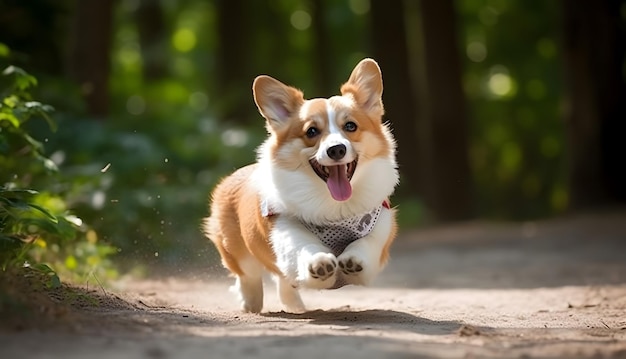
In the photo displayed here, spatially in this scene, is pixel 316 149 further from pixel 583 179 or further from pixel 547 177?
pixel 547 177

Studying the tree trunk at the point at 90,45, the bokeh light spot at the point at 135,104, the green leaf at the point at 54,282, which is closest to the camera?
the green leaf at the point at 54,282

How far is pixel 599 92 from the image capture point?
649 inches

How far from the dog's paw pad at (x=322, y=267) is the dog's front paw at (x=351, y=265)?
0.41ft

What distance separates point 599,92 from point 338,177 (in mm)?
10941

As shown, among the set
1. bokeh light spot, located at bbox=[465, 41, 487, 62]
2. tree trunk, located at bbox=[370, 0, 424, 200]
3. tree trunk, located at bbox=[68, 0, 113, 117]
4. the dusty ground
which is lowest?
the dusty ground

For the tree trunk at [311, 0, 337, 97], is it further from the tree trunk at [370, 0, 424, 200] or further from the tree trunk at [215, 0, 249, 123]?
the tree trunk at [370, 0, 424, 200]

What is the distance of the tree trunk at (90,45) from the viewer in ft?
49.8

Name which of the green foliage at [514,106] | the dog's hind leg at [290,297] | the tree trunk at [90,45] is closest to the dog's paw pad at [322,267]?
the dog's hind leg at [290,297]

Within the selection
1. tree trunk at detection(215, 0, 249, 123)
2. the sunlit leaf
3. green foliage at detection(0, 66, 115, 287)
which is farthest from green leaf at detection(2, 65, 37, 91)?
tree trunk at detection(215, 0, 249, 123)

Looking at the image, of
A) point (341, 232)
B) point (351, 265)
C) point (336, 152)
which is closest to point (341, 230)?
point (341, 232)

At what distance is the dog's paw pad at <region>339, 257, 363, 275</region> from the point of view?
629 centimetres

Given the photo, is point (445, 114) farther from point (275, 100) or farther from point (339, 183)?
point (339, 183)

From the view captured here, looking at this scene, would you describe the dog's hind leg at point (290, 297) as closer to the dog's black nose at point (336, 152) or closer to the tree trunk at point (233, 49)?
the dog's black nose at point (336, 152)

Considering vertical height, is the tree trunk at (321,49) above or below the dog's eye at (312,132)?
above
